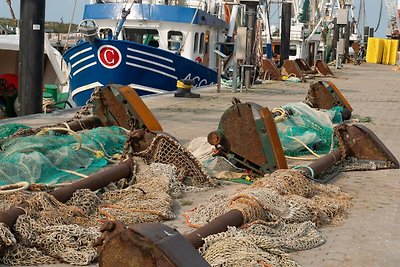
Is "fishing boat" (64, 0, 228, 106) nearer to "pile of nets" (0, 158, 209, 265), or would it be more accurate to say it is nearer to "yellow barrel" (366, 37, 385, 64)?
"pile of nets" (0, 158, 209, 265)

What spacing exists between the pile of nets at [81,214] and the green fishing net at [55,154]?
1.90ft

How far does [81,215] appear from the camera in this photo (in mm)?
4938

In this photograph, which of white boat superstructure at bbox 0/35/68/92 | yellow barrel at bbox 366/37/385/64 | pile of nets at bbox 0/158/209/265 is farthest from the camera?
yellow barrel at bbox 366/37/385/64

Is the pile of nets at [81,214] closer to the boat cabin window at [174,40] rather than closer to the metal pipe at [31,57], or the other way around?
the metal pipe at [31,57]

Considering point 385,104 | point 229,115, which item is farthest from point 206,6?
point 229,115

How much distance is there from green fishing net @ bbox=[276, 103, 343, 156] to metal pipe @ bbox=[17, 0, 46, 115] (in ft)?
12.4

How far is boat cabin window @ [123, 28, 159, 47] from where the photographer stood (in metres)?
21.4

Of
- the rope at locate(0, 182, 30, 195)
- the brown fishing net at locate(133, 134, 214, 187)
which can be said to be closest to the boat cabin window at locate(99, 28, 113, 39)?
the brown fishing net at locate(133, 134, 214, 187)

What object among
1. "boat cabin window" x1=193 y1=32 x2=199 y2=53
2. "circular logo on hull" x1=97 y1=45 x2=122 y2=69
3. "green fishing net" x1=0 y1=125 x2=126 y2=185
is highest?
"boat cabin window" x1=193 y1=32 x2=199 y2=53

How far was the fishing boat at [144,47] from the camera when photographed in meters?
18.3

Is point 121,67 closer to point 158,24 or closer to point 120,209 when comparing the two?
point 158,24

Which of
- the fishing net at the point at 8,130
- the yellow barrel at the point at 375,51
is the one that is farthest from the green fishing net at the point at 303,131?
the yellow barrel at the point at 375,51

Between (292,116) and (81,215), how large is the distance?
15.9 ft

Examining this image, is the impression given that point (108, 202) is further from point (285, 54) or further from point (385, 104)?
point (285, 54)
